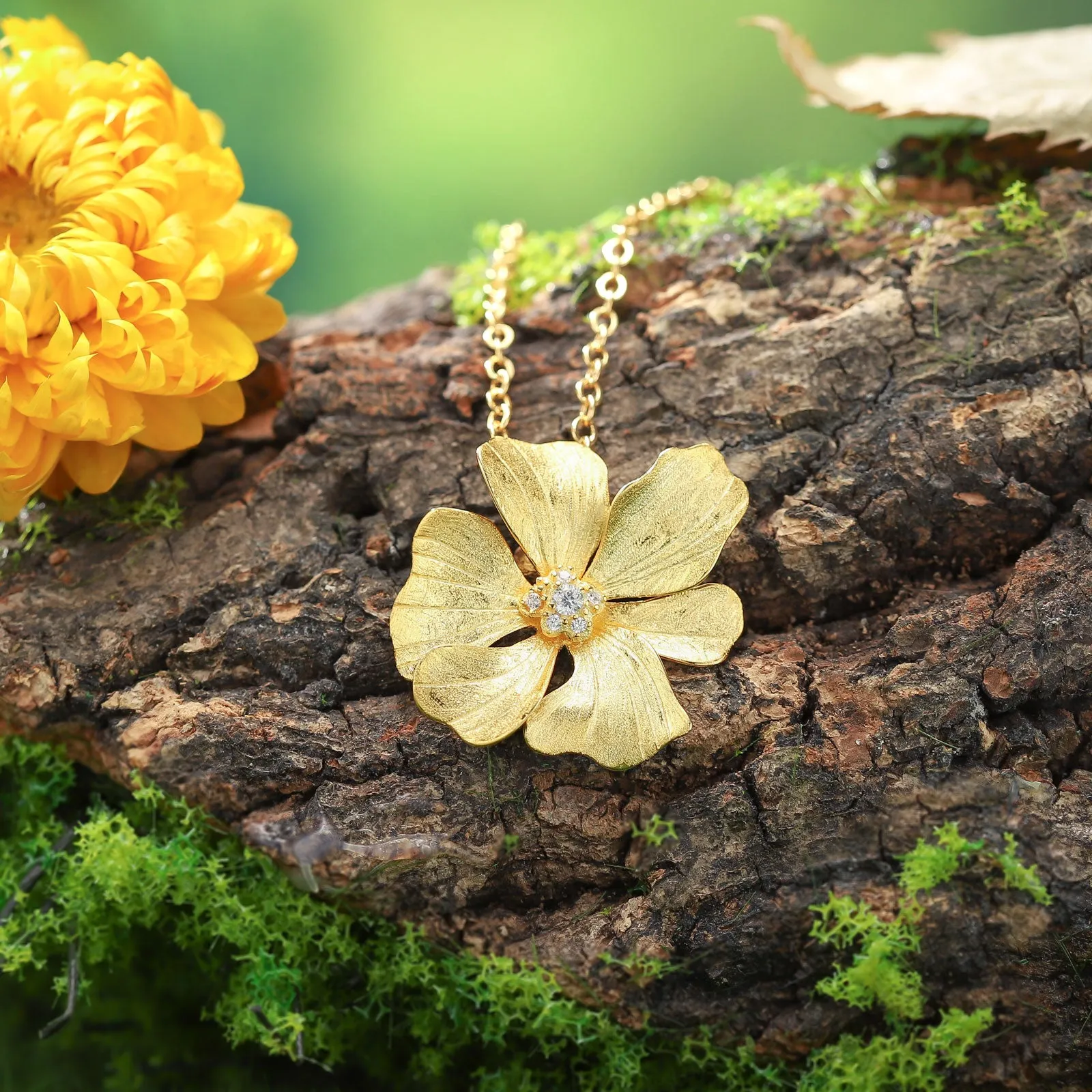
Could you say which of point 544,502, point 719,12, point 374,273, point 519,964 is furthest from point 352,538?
point 719,12

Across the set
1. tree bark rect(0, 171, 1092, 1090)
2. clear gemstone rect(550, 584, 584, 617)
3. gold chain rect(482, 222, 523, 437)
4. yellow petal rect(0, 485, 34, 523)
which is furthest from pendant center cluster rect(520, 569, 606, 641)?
yellow petal rect(0, 485, 34, 523)

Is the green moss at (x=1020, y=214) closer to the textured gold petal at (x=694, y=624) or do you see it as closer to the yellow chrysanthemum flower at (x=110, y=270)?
the textured gold petal at (x=694, y=624)

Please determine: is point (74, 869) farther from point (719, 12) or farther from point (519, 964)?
point (719, 12)

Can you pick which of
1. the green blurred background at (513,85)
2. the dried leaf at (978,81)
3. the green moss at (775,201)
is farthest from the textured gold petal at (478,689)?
the green blurred background at (513,85)

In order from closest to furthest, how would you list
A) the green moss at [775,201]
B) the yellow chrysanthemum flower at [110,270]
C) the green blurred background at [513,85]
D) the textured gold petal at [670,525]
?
the yellow chrysanthemum flower at [110,270], the textured gold petal at [670,525], the green moss at [775,201], the green blurred background at [513,85]

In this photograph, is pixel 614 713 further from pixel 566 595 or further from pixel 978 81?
pixel 978 81

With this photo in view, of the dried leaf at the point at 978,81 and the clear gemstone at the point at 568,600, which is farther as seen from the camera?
the dried leaf at the point at 978,81
